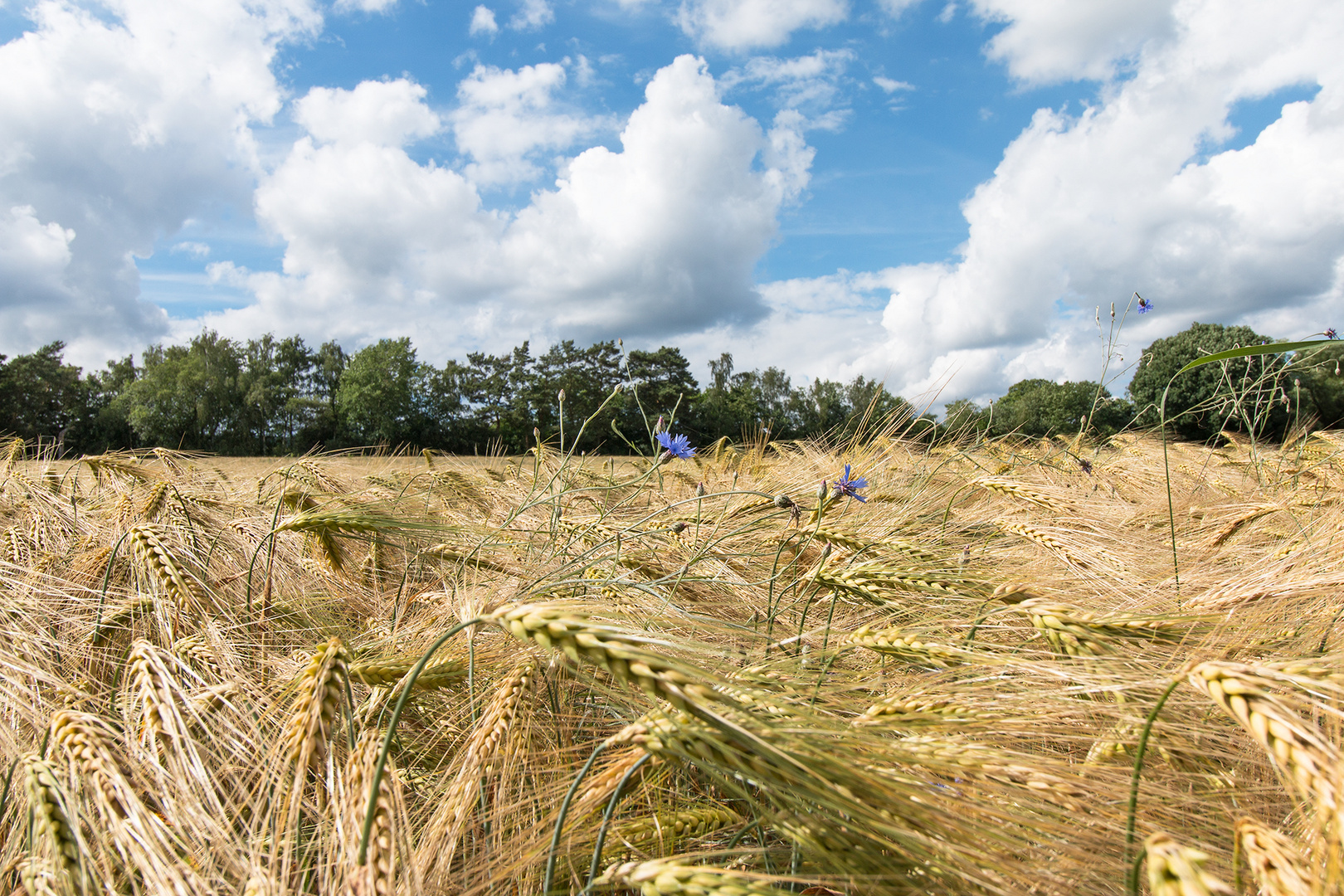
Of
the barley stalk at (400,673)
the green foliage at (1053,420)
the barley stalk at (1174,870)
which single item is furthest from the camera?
the green foliage at (1053,420)

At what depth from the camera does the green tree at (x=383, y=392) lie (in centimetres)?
4669

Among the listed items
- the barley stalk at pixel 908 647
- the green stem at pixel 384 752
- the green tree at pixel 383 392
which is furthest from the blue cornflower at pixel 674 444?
the green tree at pixel 383 392

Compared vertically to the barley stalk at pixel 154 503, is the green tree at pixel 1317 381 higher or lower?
higher

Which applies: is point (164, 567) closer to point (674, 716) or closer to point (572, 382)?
point (674, 716)

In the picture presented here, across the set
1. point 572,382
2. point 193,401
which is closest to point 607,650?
point 572,382

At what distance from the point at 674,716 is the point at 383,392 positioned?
2027 inches

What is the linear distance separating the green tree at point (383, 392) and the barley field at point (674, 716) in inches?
1812

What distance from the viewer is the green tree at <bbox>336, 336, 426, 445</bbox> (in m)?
46.7

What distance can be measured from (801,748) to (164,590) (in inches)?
68.2

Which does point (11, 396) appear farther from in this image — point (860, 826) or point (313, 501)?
point (860, 826)

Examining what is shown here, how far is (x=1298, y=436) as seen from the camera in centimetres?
469

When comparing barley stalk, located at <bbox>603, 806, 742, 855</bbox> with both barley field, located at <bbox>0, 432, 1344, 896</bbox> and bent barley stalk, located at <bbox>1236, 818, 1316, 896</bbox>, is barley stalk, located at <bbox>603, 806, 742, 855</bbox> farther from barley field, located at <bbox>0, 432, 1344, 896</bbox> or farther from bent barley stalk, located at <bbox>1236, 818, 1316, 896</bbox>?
bent barley stalk, located at <bbox>1236, 818, 1316, 896</bbox>

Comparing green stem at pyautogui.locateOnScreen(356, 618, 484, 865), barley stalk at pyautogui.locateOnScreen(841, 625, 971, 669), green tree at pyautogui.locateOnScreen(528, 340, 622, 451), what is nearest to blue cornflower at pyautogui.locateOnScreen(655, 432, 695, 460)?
barley stalk at pyautogui.locateOnScreen(841, 625, 971, 669)

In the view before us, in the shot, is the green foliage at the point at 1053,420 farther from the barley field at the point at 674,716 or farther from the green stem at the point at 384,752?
the green stem at the point at 384,752
